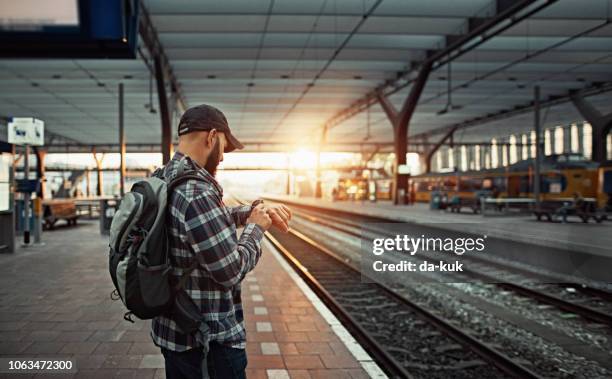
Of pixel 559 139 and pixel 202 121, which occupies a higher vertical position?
pixel 559 139

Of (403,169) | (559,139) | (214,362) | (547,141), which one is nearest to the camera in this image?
(214,362)

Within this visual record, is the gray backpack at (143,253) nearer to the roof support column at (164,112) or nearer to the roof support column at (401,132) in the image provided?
the roof support column at (164,112)

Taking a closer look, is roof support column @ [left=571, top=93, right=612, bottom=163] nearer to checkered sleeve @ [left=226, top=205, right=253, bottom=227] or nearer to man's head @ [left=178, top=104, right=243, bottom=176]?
checkered sleeve @ [left=226, top=205, right=253, bottom=227]

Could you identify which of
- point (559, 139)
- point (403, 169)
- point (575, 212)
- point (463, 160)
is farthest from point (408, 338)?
point (463, 160)

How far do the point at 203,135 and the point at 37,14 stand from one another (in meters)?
1.18

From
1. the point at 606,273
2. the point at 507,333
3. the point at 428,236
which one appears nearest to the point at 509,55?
the point at 428,236

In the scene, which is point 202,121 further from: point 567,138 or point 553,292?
point 567,138

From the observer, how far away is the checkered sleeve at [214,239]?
175 cm

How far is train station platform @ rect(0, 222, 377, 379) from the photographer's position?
13.5 feet

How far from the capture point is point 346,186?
4434 cm

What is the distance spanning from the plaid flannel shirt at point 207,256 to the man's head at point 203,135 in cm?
4

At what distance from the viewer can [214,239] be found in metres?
→ 1.76

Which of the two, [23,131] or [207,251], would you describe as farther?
[23,131]

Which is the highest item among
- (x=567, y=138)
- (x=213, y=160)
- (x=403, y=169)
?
(x=567, y=138)
